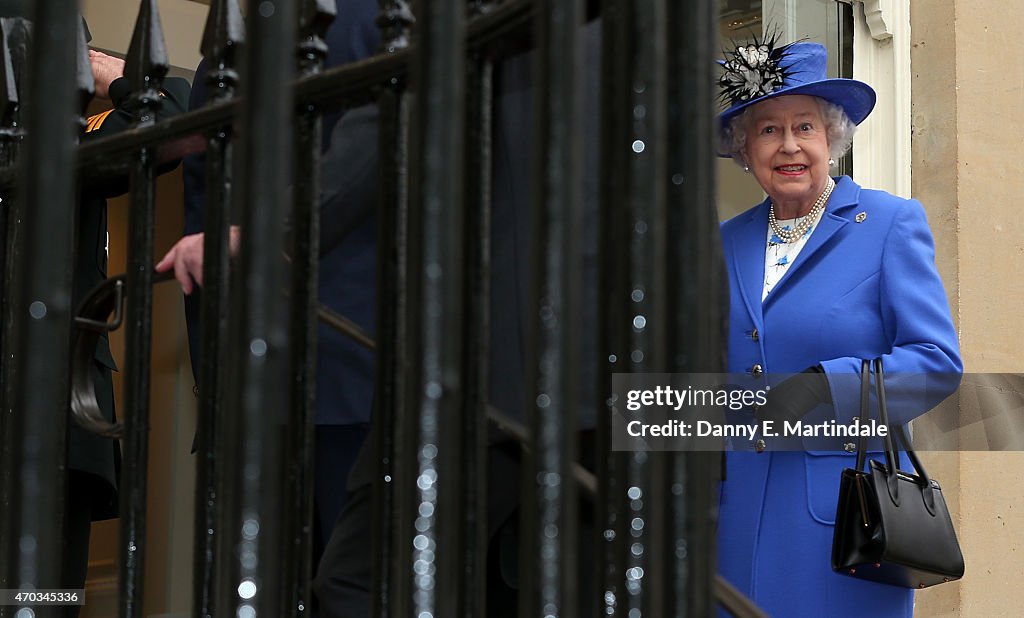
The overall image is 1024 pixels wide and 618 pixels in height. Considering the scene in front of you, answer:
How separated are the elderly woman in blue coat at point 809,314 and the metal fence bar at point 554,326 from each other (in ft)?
6.51

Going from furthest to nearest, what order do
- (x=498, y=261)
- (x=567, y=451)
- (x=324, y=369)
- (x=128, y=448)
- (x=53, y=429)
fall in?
(x=324, y=369), (x=498, y=261), (x=128, y=448), (x=567, y=451), (x=53, y=429)

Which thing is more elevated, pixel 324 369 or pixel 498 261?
pixel 498 261

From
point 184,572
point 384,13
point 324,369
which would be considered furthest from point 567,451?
point 184,572

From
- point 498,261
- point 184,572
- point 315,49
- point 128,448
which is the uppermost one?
point 315,49

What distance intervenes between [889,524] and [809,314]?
0.56 meters

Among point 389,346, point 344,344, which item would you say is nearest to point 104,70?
point 344,344

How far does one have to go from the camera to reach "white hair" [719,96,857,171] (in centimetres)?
325

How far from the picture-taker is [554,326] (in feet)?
2.66

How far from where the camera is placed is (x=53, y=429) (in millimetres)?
687

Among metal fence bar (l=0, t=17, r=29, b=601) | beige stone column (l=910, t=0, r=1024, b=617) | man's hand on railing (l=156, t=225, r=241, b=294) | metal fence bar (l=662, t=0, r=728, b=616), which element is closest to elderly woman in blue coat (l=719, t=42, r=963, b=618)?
beige stone column (l=910, t=0, r=1024, b=617)

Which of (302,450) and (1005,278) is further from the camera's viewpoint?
(1005,278)

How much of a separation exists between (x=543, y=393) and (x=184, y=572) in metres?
4.78

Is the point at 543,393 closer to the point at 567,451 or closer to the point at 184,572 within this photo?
the point at 567,451

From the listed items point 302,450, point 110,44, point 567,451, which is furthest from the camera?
point 110,44
